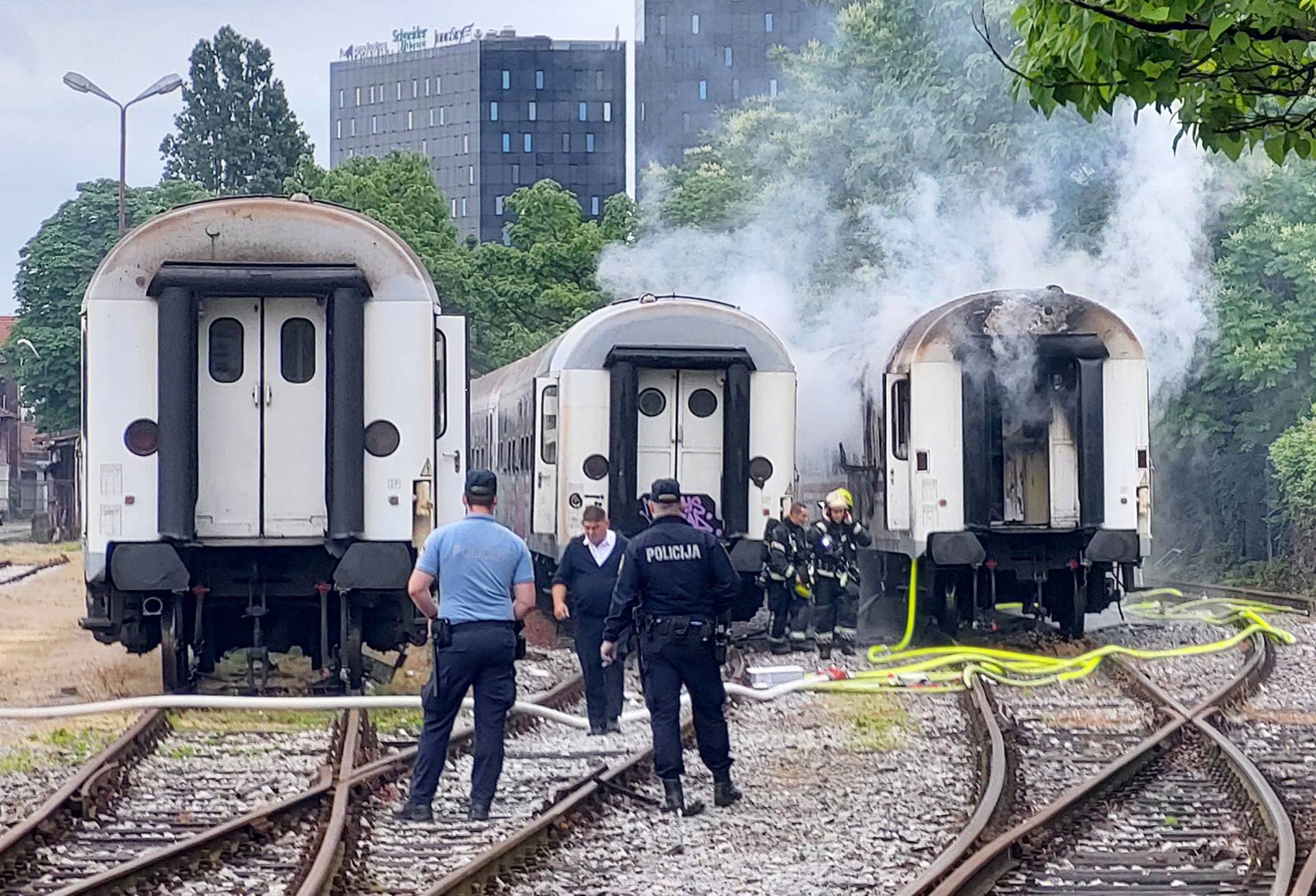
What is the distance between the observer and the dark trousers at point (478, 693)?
30.3 feet

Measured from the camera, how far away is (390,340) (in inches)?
523

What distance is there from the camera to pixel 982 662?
51.2 feet

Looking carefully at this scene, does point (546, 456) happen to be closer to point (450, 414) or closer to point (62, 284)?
point (450, 414)

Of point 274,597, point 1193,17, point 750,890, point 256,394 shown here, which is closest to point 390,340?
point 256,394

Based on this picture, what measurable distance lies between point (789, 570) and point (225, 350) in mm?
5691

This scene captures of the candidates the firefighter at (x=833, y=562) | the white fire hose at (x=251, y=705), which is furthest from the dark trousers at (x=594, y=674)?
the firefighter at (x=833, y=562)

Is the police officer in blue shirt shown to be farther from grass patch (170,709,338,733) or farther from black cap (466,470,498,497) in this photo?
grass patch (170,709,338,733)

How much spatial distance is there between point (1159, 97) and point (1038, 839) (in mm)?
3265

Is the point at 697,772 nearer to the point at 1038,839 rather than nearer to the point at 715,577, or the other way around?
the point at 715,577

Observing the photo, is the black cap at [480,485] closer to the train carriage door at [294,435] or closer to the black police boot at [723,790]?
the black police boot at [723,790]

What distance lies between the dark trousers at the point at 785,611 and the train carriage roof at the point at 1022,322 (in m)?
2.45

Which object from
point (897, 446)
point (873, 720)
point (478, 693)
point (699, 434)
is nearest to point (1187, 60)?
point (478, 693)

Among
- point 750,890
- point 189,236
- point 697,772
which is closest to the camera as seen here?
point 750,890

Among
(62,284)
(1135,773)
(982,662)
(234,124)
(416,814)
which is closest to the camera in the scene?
(416,814)
